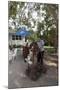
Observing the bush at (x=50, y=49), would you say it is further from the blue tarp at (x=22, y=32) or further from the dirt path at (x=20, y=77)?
the blue tarp at (x=22, y=32)

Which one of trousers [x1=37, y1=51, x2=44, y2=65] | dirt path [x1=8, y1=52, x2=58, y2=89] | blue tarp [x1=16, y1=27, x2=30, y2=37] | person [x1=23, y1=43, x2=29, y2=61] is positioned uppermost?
blue tarp [x1=16, y1=27, x2=30, y2=37]

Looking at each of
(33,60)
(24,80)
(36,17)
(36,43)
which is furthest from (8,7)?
(24,80)

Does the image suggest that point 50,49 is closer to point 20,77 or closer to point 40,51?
point 40,51

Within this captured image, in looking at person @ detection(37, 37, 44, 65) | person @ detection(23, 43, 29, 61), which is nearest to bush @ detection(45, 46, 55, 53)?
person @ detection(37, 37, 44, 65)

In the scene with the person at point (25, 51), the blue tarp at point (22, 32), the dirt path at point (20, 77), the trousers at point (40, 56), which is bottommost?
the dirt path at point (20, 77)

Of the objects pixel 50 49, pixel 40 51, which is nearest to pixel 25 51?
pixel 40 51

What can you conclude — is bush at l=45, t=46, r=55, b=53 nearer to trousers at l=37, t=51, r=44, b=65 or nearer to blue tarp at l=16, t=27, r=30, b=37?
trousers at l=37, t=51, r=44, b=65

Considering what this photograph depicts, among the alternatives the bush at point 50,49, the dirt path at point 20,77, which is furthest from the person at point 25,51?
the bush at point 50,49

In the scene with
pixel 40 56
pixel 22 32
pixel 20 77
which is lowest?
pixel 20 77

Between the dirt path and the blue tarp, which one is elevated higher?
the blue tarp

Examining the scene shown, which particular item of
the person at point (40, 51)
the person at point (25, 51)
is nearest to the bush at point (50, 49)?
the person at point (40, 51)

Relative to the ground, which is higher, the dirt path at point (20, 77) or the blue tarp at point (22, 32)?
the blue tarp at point (22, 32)

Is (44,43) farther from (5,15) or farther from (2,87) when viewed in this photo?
(2,87)

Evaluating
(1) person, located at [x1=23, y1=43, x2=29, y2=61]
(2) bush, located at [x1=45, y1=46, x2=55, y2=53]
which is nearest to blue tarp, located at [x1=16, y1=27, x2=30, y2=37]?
(1) person, located at [x1=23, y1=43, x2=29, y2=61]
